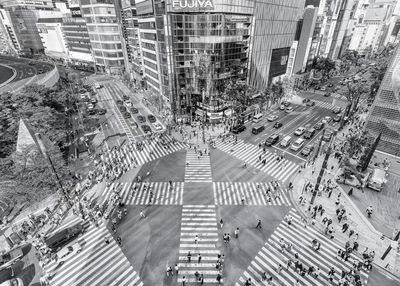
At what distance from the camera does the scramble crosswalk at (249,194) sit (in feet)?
108

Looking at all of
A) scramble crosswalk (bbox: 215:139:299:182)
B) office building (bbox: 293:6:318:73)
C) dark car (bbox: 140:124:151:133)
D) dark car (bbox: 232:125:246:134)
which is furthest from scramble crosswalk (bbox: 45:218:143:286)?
office building (bbox: 293:6:318:73)

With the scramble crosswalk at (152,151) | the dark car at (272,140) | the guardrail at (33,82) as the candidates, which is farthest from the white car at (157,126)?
the guardrail at (33,82)

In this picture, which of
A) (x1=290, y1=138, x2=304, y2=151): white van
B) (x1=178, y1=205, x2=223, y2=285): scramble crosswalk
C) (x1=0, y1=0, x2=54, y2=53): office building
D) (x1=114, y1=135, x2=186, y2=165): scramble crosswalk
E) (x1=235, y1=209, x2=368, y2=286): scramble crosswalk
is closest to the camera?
(x1=235, y1=209, x2=368, y2=286): scramble crosswalk

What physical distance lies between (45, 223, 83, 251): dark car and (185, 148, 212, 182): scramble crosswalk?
18.1 meters

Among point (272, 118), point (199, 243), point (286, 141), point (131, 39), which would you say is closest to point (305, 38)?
point (272, 118)

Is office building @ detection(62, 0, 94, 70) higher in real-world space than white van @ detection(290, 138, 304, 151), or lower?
higher

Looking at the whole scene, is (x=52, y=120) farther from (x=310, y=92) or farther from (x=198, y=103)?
(x=310, y=92)

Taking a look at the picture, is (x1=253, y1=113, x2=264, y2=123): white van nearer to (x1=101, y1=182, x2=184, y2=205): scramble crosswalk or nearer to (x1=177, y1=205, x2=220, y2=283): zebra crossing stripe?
(x1=101, y1=182, x2=184, y2=205): scramble crosswalk

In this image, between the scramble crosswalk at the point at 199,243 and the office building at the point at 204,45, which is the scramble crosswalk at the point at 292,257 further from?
the office building at the point at 204,45

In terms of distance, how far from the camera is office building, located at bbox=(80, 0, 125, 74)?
97.1m

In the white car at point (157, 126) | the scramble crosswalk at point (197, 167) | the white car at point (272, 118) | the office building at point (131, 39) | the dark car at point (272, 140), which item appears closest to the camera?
the scramble crosswalk at point (197, 167)

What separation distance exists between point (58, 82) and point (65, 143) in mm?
28537

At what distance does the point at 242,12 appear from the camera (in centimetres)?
5712

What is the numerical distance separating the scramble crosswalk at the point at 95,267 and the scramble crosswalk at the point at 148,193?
24.7 ft
